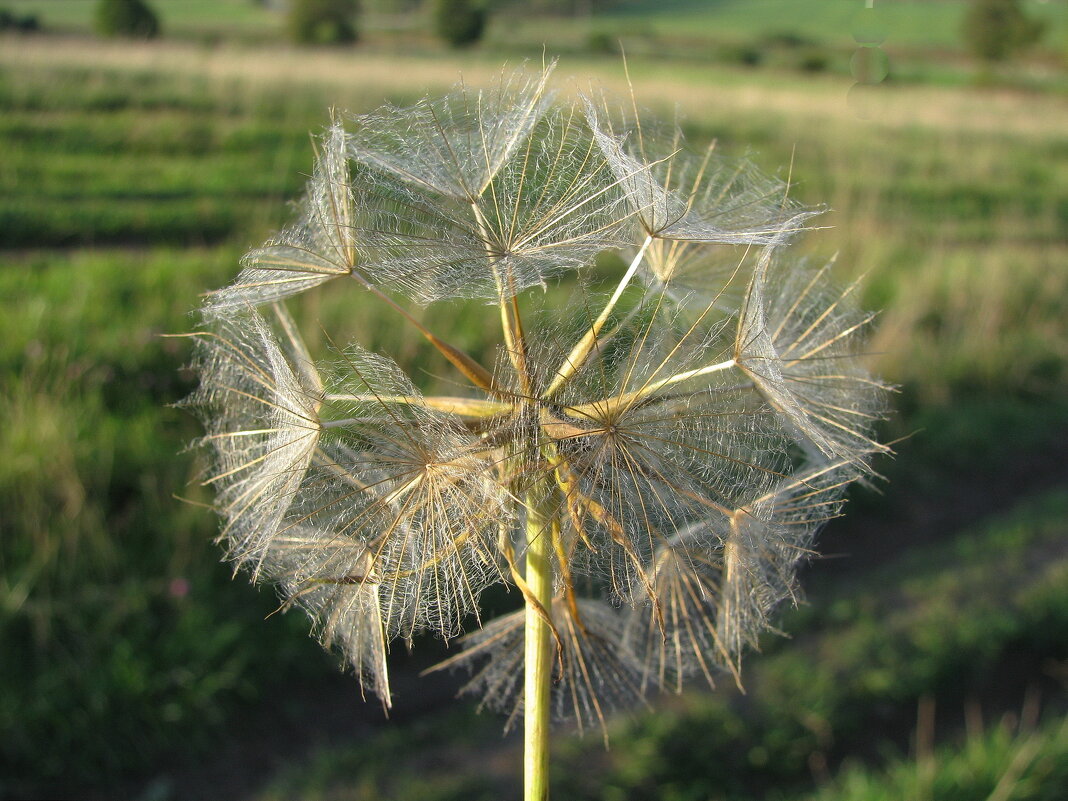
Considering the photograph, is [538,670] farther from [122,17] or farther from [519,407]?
[122,17]

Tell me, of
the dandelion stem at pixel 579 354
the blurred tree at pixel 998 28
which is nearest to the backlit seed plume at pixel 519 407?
the dandelion stem at pixel 579 354

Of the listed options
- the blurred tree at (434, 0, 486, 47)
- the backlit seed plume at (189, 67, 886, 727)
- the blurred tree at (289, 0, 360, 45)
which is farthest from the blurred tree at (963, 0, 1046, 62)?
the backlit seed plume at (189, 67, 886, 727)

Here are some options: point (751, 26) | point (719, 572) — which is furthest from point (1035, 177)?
point (719, 572)

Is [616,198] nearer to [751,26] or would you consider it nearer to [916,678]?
[916,678]

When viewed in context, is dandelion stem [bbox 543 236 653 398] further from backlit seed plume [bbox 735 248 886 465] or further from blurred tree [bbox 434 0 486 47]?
blurred tree [bbox 434 0 486 47]

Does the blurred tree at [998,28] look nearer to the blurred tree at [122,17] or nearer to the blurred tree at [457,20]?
the blurred tree at [457,20]

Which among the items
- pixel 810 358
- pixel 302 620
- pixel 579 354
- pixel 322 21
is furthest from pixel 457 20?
pixel 579 354
